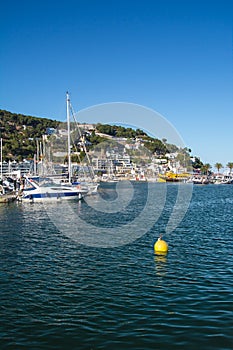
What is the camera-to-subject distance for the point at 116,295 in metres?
16.5

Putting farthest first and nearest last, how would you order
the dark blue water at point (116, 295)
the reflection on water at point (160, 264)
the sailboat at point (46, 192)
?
the sailboat at point (46, 192) < the reflection on water at point (160, 264) < the dark blue water at point (116, 295)

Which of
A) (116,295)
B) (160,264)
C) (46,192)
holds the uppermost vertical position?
(46,192)

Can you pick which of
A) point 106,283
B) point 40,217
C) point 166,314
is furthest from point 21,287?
point 40,217

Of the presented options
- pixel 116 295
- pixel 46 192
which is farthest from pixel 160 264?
pixel 46 192

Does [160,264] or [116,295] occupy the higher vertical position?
[160,264]

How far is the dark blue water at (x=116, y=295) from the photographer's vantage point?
41.5 feet

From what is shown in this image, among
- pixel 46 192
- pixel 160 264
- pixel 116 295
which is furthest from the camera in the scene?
pixel 46 192

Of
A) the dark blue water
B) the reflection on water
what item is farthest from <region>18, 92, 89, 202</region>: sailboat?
the reflection on water

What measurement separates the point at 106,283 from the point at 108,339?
18.5 ft

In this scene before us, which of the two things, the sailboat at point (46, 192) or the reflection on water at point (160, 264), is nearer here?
the reflection on water at point (160, 264)

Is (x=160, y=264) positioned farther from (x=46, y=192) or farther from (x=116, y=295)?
(x=46, y=192)

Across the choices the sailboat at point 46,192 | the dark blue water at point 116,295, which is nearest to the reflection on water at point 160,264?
the dark blue water at point 116,295

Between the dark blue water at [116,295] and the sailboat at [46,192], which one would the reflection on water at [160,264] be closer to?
the dark blue water at [116,295]

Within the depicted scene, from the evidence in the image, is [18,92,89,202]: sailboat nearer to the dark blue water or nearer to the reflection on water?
the dark blue water
